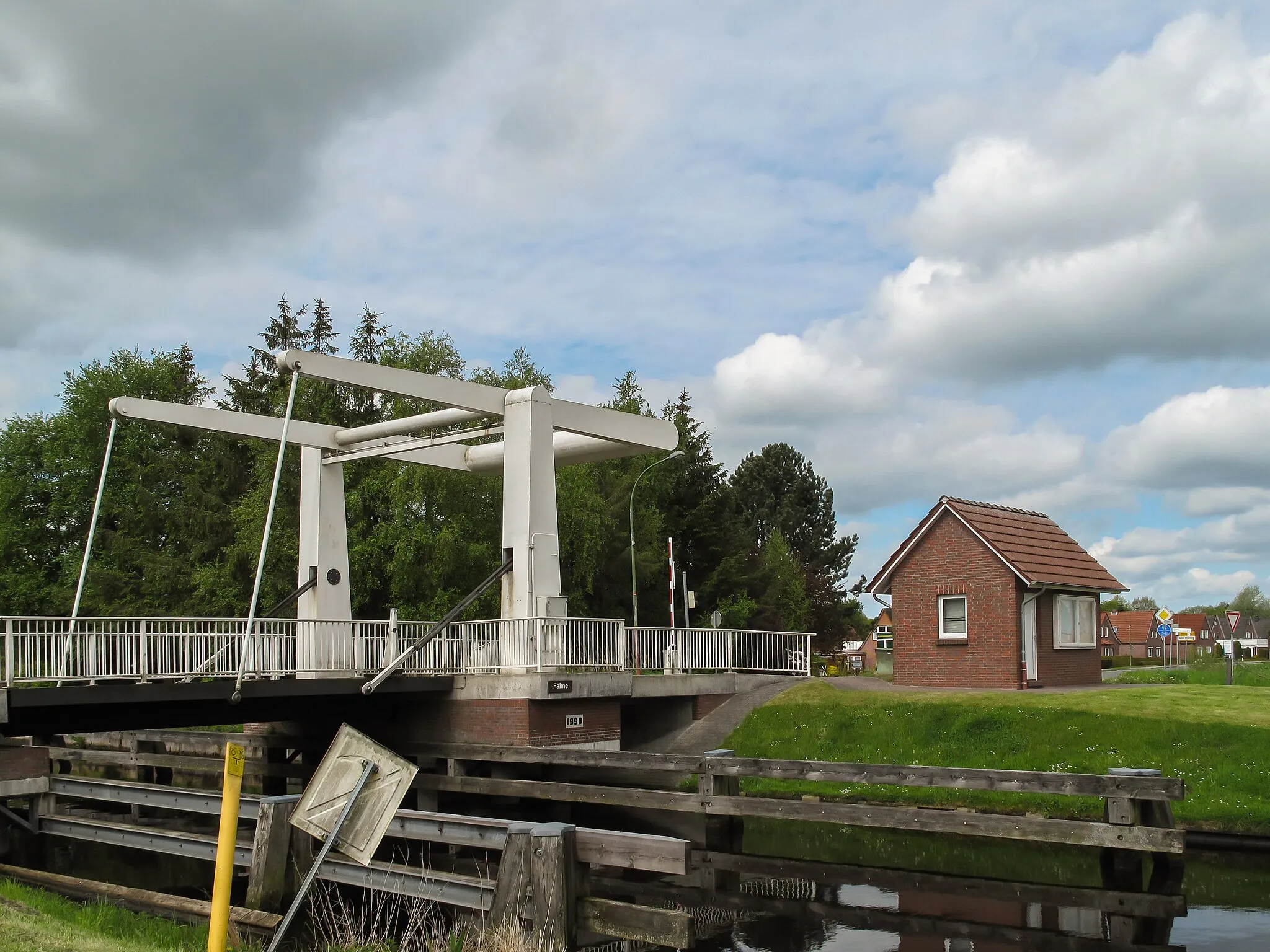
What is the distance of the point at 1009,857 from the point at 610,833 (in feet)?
22.1

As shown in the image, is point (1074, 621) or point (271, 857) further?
point (1074, 621)

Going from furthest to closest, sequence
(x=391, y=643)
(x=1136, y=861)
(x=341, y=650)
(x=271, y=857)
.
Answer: (x=341, y=650) → (x=391, y=643) → (x=1136, y=861) → (x=271, y=857)

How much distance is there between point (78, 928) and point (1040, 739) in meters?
13.6

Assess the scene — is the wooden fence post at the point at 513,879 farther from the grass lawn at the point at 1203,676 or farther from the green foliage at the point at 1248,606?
the green foliage at the point at 1248,606

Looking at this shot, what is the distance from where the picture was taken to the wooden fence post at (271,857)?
977 centimetres

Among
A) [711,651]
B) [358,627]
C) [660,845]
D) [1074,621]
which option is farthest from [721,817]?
[1074,621]

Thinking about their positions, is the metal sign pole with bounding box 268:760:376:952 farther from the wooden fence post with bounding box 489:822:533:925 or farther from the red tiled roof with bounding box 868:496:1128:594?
the red tiled roof with bounding box 868:496:1128:594

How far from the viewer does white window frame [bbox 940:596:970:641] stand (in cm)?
2359

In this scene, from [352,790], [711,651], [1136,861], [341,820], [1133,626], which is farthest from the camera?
[1133,626]

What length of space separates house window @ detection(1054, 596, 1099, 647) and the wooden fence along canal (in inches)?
460

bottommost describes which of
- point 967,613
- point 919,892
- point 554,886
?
point 919,892

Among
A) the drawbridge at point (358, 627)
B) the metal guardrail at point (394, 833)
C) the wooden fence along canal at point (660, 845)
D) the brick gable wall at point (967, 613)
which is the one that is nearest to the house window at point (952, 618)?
the brick gable wall at point (967, 613)

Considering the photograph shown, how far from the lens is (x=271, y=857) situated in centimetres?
990

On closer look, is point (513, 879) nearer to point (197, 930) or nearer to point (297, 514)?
point (197, 930)
